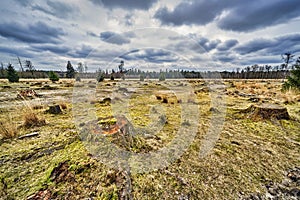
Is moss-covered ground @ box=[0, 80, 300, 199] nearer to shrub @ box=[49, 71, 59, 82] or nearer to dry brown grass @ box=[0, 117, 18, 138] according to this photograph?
dry brown grass @ box=[0, 117, 18, 138]

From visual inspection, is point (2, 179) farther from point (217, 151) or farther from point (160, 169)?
point (217, 151)

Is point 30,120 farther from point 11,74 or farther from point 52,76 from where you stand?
point 52,76

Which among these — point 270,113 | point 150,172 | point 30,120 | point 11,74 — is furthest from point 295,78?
point 11,74

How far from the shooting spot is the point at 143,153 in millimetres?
2998

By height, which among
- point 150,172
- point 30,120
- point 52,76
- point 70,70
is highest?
point 70,70

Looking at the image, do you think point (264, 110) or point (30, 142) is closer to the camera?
point (30, 142)

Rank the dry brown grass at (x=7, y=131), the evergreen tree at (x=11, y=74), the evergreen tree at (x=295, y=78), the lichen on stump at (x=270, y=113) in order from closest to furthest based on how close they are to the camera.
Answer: the dry brown grass at (x=7, y=131) → the lichen on stump at (x=270, y=113) → the evergreen tree at (x=295, y=78) → the evergreen tree at (x=11, y=74)

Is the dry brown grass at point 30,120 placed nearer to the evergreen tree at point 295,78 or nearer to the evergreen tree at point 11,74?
the evergreen tree at point 295,78

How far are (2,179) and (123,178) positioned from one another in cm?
180

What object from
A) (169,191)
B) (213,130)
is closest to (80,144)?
(169,191)

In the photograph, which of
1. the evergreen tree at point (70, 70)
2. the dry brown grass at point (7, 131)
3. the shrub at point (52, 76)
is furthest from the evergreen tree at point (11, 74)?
the dry brown grass at point (7, 131)

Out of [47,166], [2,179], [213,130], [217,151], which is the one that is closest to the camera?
[2,179]

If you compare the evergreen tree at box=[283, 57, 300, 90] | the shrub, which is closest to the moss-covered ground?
the evergreen tree at box=[283, 57, 300, 90]

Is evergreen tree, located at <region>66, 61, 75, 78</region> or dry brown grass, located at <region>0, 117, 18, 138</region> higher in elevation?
evergreen tree, located at <region>66, 61, 75, 78</region>
